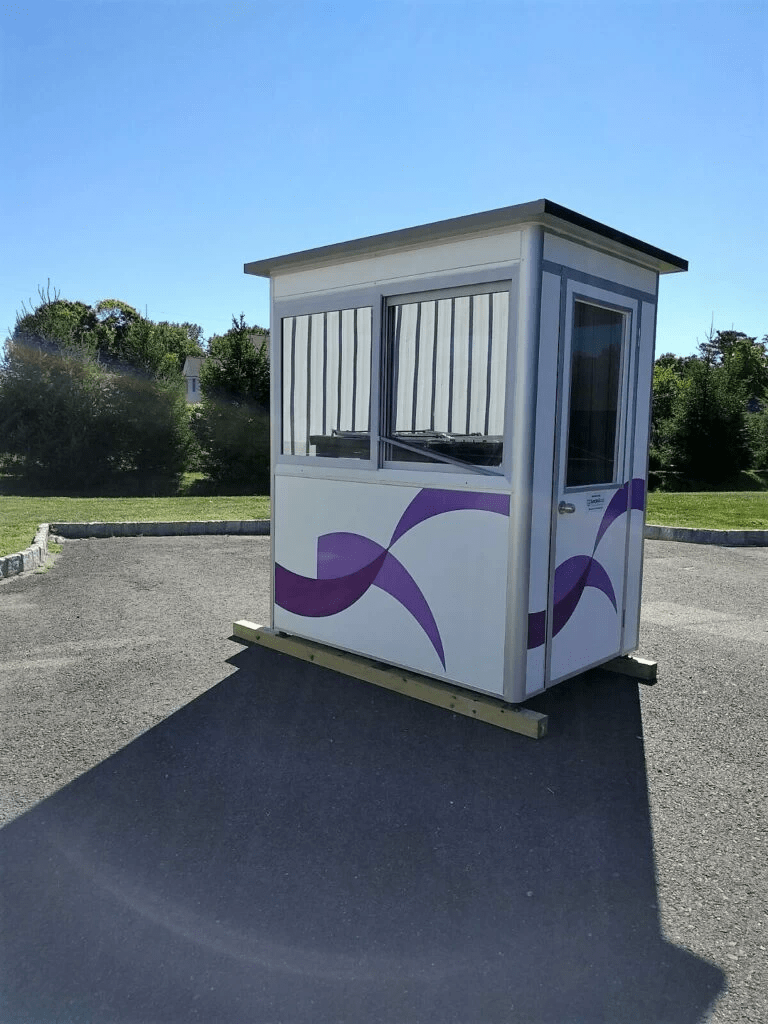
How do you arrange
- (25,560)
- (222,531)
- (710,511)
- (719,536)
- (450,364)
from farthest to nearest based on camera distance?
1. (710,511)
2. (222,531)
3. (719,536)
4. (25,560)
5. (450,364)

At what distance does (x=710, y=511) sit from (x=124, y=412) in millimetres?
13649

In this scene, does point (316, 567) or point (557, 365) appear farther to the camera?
point (316, 567)

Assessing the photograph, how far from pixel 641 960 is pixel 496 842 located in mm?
770

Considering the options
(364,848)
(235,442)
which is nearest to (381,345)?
(364,848)

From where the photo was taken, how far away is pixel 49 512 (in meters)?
11.8

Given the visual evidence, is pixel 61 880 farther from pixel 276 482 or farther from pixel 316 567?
pixel 276 482

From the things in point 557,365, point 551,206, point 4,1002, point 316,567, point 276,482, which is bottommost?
point 4,1002

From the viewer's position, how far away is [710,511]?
41.3ft

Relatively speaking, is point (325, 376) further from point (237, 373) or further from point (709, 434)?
point (709, 434)

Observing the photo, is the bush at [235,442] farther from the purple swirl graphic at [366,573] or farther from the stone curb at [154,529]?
the purple swirl graphic at [366,573]

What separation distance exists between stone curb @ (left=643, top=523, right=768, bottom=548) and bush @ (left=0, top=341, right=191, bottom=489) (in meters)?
13.1

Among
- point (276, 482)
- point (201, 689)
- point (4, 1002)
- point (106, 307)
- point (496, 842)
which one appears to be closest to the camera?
point (4, 1002)

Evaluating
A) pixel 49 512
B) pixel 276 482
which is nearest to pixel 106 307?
pixel 49 512

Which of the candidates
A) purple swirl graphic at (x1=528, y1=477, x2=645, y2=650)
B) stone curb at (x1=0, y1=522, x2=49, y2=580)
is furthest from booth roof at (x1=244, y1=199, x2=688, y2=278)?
stone curb at (x1=0, y1=522, x2=49, y2=580)
